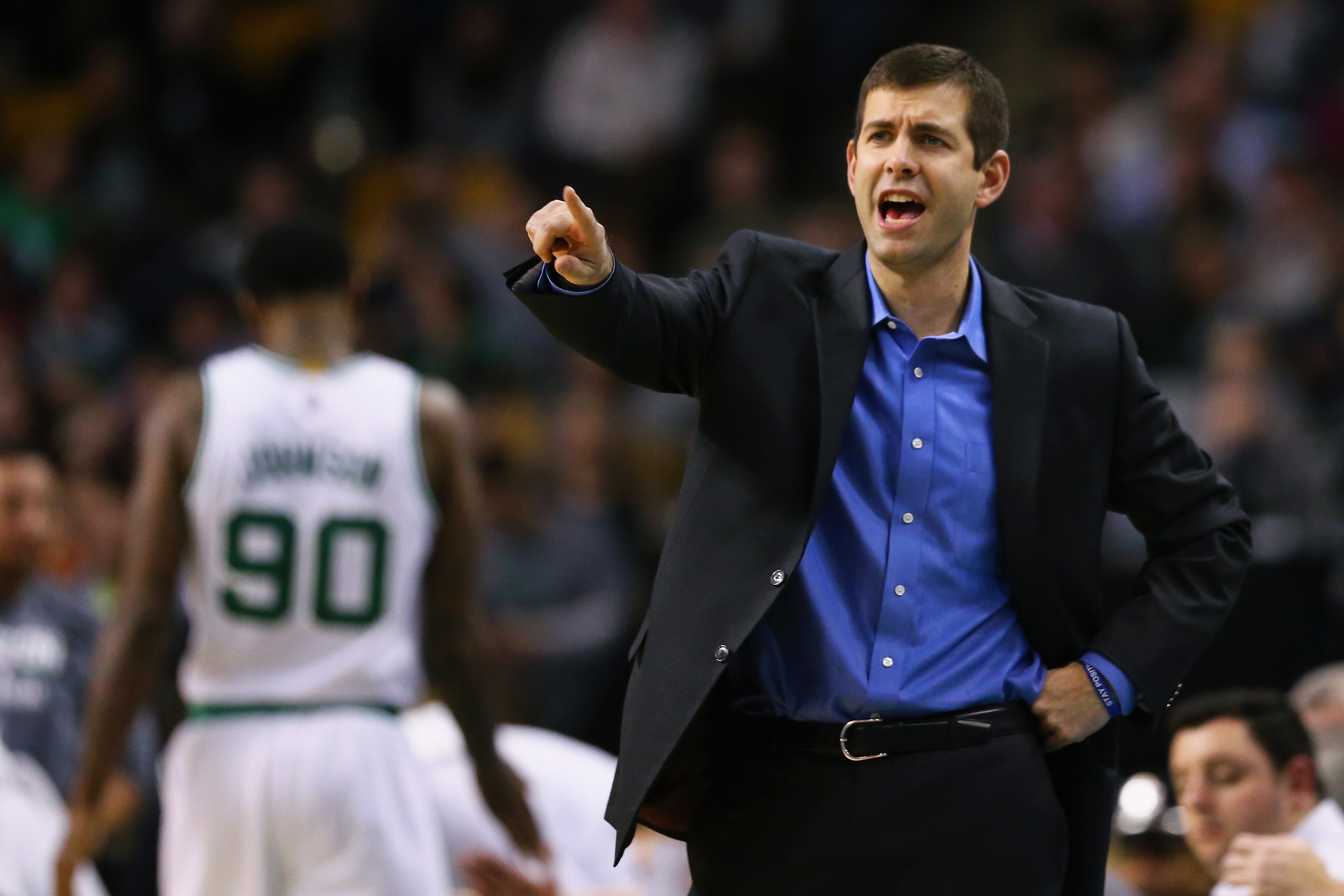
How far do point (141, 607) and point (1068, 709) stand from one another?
2.48 m

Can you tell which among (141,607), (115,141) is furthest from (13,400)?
(141,607)

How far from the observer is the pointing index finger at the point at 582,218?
10.5ft

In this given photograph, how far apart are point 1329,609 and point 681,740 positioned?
4.91 meters

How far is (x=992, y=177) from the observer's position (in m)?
3.68

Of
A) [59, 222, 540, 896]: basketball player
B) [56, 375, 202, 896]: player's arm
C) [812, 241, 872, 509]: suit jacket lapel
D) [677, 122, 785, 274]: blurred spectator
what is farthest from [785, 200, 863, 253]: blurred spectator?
[812, 241, 872, 509]: suit jacket lapel

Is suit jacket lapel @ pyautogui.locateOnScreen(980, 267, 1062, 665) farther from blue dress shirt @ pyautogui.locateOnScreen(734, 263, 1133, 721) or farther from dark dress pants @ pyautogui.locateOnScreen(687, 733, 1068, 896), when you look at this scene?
dark dress pants @ pyautogui.locateOnScreen(687, 733, 1068, 896)

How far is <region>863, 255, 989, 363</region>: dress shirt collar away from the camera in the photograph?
361 cm

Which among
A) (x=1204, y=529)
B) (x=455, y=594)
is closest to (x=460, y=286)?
(x=455, y=594)

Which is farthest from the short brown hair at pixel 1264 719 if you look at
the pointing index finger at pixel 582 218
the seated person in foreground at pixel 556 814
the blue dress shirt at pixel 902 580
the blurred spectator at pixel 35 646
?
the blurred spectator at pixel 35 646

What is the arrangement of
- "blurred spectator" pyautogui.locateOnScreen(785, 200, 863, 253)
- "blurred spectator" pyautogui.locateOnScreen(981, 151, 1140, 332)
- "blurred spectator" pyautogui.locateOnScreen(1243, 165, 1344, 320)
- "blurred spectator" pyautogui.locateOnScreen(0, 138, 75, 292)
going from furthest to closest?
1. "blurred spectator" pyautogui.locateOnScreen(0, 138, 75, 292)
2. "blurred spectator" pyautogui.locateOnScreen(785, 200, 863, 253)
3. "blurred spectator" pyautogui.locateOnScreen(981, 151, 1140, 332)
4. "blurred spectator" pyautogui.locateOnScreen(1243, 165, 1344, 320)

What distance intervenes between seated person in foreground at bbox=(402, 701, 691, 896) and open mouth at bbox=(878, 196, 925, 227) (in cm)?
284

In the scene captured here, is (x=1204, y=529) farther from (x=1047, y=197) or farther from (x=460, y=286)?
(x=460, y=286)

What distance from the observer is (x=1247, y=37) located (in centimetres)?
1089

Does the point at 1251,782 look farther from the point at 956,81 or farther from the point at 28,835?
the point at 28,835
